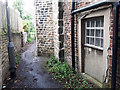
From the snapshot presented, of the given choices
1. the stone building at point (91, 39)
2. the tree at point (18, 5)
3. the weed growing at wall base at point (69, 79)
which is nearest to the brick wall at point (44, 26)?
the stone building at point (91, 39)

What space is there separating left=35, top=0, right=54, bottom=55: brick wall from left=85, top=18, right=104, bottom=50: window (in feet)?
12.5

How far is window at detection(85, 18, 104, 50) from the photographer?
10.5 ft

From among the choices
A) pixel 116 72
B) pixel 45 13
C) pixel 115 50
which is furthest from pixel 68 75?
pixel 45 13

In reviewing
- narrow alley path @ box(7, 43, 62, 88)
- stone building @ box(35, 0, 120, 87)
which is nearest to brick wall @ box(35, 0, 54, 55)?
stone building @ box(35, 0, 120, 87)

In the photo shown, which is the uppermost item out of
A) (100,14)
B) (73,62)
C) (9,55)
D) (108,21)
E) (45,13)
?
(45,13)

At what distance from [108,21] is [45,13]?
205 inches

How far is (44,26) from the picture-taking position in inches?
290

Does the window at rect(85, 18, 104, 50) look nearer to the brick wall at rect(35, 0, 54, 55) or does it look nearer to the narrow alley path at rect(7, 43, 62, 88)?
the narrow alley path at rect(7, 43, 62, 88)

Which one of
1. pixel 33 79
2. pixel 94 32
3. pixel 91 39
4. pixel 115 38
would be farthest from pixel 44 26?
pixel 115 38

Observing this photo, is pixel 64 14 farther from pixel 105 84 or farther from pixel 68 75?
pixel 105 84

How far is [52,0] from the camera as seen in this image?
23.1 ft

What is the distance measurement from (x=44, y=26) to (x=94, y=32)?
14.7ft

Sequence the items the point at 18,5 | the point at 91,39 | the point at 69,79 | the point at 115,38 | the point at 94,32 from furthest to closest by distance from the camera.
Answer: the point at 18,5
the point at 69,79
the point at 91,39
the point at 94,32
the point at 115,38

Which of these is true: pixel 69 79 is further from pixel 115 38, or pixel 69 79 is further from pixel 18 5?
pixel 18 5
